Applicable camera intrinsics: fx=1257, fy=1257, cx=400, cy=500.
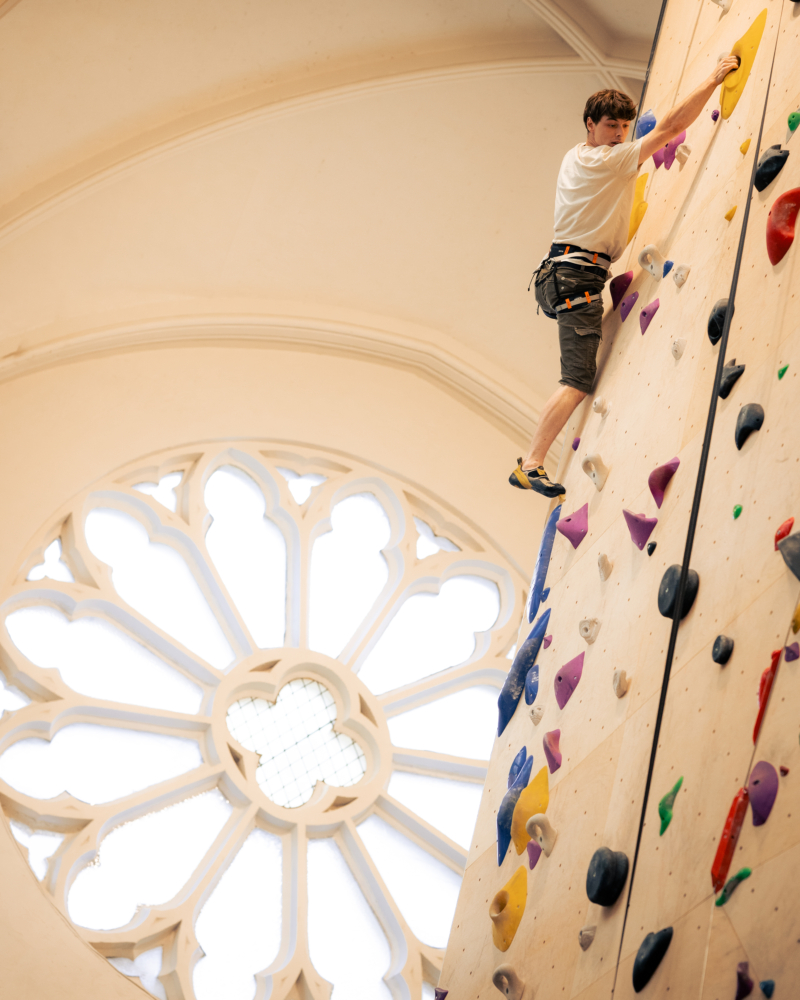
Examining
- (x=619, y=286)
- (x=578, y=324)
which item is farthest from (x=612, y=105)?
(x=578, y=324)

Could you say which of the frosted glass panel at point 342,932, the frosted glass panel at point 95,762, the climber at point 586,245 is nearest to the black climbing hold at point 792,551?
the climber at point 586,245

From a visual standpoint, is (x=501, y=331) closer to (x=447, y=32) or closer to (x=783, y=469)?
(x=447, y=32)

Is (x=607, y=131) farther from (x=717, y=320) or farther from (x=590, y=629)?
(x=590, y=629)

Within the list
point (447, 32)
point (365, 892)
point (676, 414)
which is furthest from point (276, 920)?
point (447, 32)

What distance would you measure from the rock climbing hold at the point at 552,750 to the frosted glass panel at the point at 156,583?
390 cm

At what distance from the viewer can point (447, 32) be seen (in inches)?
286

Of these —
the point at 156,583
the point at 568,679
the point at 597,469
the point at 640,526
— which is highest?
the point at 156,583

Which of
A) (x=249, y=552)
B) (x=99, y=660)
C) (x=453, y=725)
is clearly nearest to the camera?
(x=99, y=660)

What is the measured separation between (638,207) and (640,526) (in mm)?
1632

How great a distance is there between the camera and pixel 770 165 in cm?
315

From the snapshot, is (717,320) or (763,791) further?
(717,320)

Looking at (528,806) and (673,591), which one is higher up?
(673,591)

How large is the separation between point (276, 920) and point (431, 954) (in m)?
0.78

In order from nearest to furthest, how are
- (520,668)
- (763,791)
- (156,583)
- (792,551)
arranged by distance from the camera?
(763,791)
(792,551)
(520,668)
(156,583)
